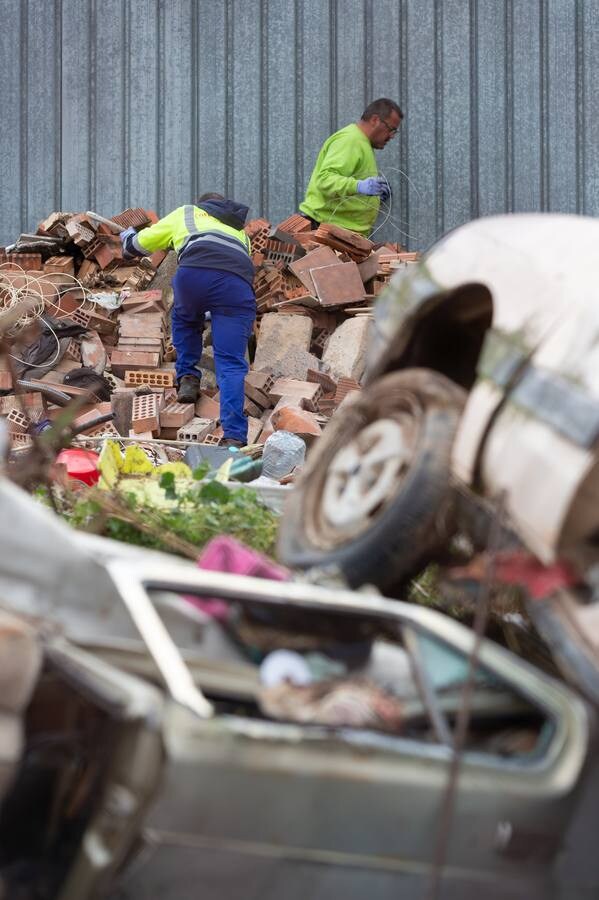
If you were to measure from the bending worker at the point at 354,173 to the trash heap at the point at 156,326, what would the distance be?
0.27 metres

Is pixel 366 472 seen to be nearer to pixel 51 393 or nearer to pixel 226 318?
pixel 226 318

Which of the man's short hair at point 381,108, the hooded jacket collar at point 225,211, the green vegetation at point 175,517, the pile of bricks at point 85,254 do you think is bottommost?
the pile of bricks at point 85,254

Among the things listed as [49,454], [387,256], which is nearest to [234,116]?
[387,256]

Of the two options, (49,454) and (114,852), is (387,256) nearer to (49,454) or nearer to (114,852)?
(49,454)

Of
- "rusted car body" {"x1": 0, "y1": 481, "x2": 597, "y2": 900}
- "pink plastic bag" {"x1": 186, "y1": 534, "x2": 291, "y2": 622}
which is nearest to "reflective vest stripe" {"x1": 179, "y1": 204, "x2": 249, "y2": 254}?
"pink plastic bag" {"x1": 186, "y1": 534, "x2": 291, "y2": 622}

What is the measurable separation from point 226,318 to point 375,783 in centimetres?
690

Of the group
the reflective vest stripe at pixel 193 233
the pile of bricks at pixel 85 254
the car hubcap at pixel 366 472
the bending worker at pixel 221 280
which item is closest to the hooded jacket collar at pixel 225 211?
the bending worker at pixel 221 280

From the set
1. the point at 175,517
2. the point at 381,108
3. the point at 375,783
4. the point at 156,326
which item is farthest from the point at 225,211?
the point at 375,783

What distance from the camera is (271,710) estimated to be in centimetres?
339

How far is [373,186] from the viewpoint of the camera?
448 inches

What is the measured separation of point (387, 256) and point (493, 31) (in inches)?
95.6

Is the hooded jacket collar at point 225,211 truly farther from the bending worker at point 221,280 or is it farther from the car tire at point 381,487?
the car tire at point 381,487

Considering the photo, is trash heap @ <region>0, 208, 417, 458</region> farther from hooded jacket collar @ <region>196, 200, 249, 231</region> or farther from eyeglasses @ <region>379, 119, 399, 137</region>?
hooded jacket collar @ <region>196, 200, 249, 231</region>

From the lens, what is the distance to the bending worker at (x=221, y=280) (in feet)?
31.8
